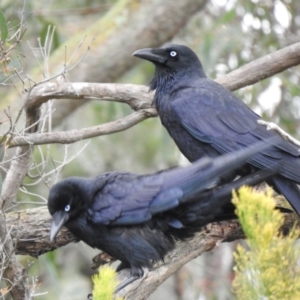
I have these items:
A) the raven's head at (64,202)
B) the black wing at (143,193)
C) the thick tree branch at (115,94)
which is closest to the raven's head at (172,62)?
the thick tree branch at (115,94)

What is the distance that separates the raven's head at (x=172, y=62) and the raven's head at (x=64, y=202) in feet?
4.50

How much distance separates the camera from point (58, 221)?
4.33 meters

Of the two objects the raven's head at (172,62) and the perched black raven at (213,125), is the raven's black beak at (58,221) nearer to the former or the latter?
the perched black raven at (213,125)

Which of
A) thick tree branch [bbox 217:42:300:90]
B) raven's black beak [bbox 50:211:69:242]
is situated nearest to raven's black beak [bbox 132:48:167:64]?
thick tree branch [bbox 217:42:300:90]

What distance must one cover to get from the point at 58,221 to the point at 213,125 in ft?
4.68

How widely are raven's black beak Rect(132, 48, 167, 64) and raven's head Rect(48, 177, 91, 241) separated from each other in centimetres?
144

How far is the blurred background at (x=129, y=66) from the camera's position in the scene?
302 inches

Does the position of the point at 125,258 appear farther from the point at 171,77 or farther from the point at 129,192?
the point at 171,77

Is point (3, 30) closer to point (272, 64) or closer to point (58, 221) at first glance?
point (58, 221)

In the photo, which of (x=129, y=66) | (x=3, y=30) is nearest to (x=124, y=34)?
(x=129, y=66)

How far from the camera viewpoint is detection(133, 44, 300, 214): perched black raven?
495cm

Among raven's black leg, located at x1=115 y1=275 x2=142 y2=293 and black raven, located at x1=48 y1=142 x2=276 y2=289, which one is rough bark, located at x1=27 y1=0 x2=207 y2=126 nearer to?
black raven, located at x1=48 y1=142 x2=276 y2=289

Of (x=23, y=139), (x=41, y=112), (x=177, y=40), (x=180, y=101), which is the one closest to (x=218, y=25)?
(x=177, y=40)

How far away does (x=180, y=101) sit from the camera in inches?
207
